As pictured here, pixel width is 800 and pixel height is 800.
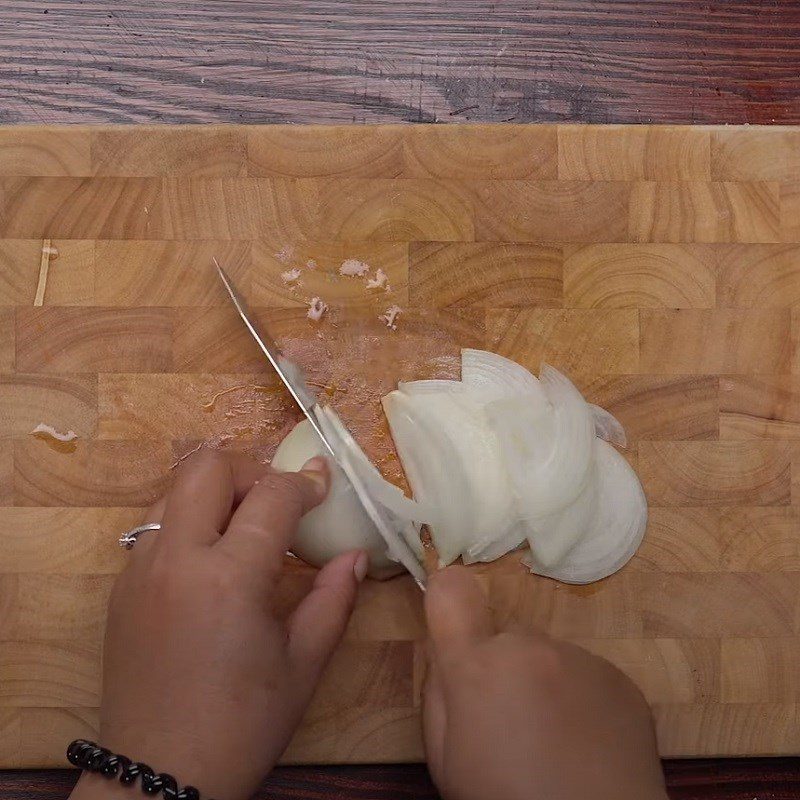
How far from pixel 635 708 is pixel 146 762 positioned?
572mm

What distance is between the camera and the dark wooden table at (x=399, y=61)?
109 cm

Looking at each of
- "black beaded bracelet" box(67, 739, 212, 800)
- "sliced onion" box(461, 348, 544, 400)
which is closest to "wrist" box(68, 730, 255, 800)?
"black beaded bracelet" box(67, 739, 212, 800)

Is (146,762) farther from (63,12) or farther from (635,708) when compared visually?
(63,12)

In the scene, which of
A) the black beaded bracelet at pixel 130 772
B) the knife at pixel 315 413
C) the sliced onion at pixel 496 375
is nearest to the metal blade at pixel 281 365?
the knife at pixel 315 413

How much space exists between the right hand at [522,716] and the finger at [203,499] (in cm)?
28

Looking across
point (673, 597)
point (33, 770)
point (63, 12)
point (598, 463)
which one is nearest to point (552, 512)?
point (598, 463)

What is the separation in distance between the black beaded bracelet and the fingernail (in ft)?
0.99

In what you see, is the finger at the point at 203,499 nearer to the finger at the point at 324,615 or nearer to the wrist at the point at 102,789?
the finger at the point at 324,615

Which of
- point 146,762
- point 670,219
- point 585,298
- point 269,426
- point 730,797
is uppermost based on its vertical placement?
point 670,219

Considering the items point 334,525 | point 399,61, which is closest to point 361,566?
point 334,525

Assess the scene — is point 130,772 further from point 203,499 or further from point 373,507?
point 373,507

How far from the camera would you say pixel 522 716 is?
83 centimetres

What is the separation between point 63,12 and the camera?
1.09 meters

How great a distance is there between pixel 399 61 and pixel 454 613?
0.78 m
